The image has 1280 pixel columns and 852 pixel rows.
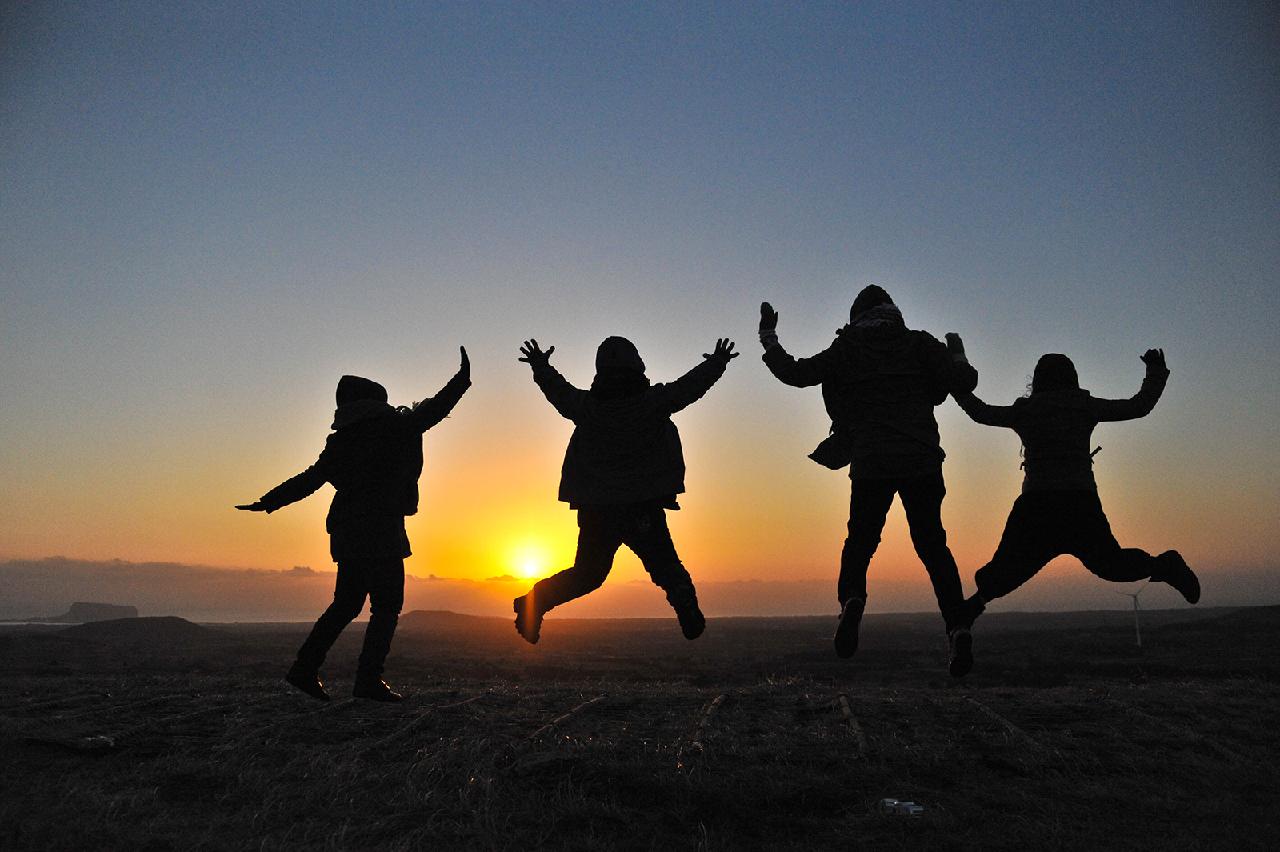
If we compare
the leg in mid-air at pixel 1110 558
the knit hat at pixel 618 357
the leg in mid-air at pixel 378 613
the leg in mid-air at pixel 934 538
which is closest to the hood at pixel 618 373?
the knit hat at pixel 618 357

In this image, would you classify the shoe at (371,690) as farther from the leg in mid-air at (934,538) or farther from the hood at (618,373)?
the leg in mid-air at (934,538)

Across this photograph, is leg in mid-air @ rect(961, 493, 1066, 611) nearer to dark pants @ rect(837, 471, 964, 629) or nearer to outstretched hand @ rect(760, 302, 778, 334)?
dark pants @ rect(837, 471, 964, 629)

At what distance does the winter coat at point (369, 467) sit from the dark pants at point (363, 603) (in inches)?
14.2

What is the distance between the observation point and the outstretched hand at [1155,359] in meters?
7.54

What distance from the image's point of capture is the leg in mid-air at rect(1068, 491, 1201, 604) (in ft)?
22.8

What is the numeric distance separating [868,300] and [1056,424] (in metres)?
1.90

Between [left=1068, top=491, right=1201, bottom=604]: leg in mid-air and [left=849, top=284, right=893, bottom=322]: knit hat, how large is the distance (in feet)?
7.63

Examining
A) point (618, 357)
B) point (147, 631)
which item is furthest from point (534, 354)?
point (147, 631)

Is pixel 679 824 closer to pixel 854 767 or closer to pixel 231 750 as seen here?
pixel 854 767

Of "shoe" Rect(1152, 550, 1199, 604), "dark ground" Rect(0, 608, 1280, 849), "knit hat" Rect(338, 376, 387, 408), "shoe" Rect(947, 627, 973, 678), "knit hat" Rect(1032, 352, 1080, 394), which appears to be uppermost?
"knit hat" Rect(338, 376, 387, 408)

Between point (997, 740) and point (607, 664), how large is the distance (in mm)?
48518

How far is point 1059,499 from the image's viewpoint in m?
7.03

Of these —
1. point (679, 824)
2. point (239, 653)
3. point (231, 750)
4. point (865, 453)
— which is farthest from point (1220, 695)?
point (239, 653)

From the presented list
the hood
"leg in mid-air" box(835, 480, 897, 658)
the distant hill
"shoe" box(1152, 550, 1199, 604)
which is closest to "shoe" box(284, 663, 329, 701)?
the hood
